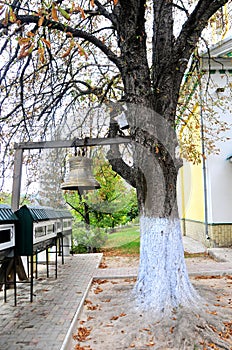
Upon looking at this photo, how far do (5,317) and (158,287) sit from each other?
2.18 m

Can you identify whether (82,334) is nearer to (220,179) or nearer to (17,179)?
(17,179)

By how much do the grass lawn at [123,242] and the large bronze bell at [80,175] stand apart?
660cm

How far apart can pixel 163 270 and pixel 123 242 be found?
324 inches

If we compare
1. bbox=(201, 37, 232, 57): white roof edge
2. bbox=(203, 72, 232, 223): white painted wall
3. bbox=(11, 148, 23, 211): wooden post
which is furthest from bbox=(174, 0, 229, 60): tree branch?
bbox=(203, 72, 232, 223): white painted wall

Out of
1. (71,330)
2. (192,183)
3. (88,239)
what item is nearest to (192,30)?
(71,330)

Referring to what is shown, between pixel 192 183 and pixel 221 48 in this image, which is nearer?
pixel 221 48

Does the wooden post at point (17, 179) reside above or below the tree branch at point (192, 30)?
below

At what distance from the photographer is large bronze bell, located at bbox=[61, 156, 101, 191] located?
17.0 ft

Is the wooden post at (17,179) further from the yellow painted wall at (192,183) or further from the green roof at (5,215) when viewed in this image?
the yellow painted wall at (192,183)

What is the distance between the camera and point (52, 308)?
512cm

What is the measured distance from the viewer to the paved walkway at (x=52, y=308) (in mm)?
3879

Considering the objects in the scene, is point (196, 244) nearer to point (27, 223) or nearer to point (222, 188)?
point (222, 188)

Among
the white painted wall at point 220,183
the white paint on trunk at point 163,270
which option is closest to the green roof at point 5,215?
the white paint on trunk at point 163,270

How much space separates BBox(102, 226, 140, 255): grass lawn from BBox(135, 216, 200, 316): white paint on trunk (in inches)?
257
